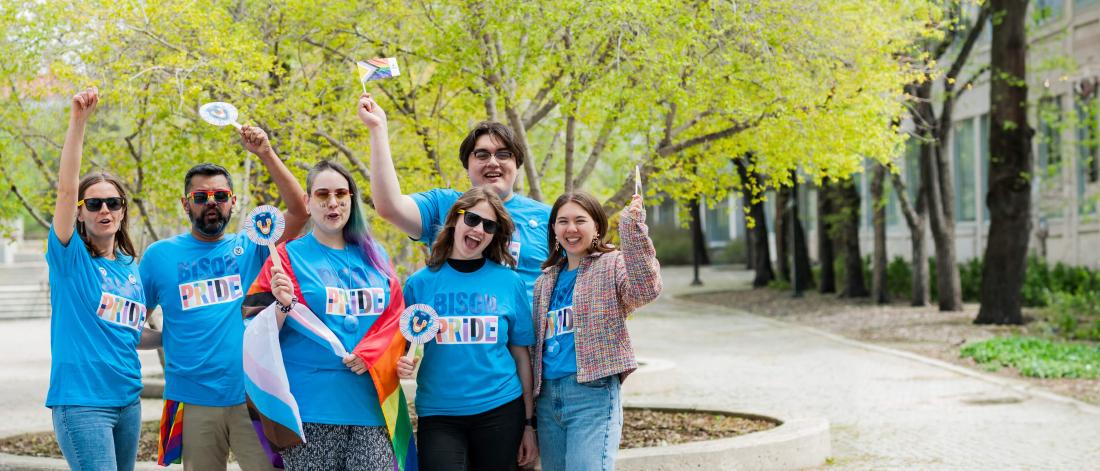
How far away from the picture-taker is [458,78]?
9.63 m

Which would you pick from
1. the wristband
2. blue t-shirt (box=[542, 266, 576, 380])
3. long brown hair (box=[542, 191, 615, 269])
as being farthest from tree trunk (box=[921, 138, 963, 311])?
the wristband

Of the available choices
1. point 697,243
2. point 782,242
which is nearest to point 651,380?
point 782,242

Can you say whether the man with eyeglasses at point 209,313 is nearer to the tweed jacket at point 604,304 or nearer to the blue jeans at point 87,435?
the blue jeans at point 87,435

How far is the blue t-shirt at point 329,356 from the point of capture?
4.20m

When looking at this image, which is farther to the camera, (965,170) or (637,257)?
(965,170)

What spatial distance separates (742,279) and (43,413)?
3325 cm

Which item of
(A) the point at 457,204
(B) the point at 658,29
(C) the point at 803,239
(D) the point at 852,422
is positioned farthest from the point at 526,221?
(C) the point at 803,239

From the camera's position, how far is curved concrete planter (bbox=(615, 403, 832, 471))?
24.6 ft

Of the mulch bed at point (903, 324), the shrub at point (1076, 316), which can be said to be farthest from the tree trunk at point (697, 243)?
the shrub at point (1076, 316)

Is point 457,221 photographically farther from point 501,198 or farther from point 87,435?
point 87,435

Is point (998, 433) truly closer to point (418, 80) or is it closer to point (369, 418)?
point (418, 80)

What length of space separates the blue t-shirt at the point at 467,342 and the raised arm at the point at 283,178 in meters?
0.74

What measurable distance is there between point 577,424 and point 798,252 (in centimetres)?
2734

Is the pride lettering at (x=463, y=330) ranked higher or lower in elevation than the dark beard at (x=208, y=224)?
lower
